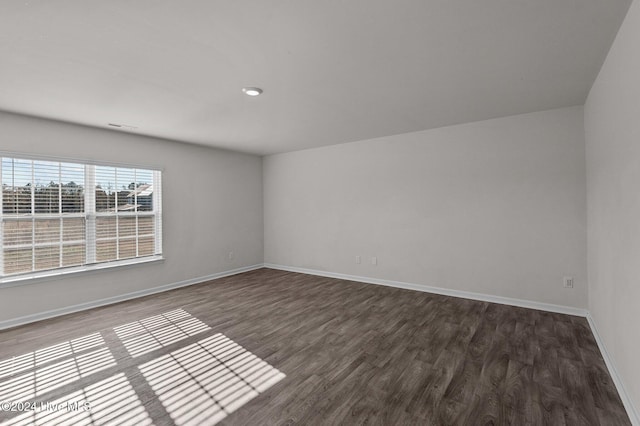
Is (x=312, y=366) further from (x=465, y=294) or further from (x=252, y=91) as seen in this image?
(x=465, y=294)

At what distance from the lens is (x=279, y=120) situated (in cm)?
390

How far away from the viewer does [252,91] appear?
2881 millimetres

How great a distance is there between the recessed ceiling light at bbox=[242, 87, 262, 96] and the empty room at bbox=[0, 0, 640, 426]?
30mm

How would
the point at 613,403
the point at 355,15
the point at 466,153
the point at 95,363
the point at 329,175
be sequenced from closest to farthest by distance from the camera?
the point at 355,15
the point at 613,403
the point at 95,363
the point at 466,153
the point at 329,175

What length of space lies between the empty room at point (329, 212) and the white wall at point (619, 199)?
28mm

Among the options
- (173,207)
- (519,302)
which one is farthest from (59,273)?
(519,302)

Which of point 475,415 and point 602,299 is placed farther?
point 602,299

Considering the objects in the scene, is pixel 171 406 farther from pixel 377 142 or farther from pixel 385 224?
pixel 377 142

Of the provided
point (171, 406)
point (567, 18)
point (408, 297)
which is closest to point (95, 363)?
point (171, 406)

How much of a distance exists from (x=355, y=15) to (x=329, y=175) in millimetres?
3878

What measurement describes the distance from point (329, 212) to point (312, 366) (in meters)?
3.47

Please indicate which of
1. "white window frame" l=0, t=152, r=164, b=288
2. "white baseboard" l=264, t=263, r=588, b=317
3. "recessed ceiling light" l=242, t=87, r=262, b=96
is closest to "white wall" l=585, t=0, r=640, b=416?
"white baseboard" l=264, t=263, r=588, b=317

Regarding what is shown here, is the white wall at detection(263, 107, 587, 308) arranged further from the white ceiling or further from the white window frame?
the white window frame

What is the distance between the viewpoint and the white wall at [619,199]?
5.62ft
